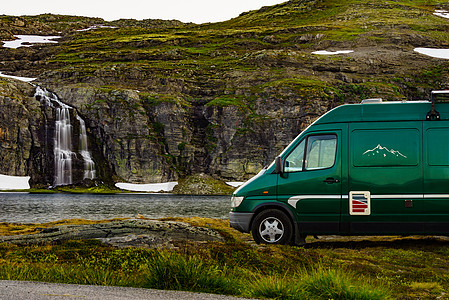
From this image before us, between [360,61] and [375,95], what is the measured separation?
26279 mm

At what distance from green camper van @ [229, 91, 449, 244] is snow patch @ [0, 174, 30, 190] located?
135805 mm

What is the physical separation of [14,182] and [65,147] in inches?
699

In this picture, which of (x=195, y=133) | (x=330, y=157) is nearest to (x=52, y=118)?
(x=195, y=133)

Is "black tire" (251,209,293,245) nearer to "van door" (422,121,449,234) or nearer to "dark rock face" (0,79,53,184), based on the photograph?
"van door" (422,121,449,234)

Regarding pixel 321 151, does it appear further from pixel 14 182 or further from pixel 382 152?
pixel 14 182

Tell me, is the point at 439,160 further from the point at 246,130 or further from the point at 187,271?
the point at 246,130

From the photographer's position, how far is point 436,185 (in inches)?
477

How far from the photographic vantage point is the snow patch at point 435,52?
596 feet

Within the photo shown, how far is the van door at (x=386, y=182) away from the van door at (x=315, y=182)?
1.13 feet

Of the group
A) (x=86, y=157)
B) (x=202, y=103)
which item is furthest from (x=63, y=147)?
(x=202, y=103)

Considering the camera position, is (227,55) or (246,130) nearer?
(246,130)

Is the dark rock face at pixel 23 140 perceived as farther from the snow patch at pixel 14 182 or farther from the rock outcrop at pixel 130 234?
the rock outcrop at pixel 130 234

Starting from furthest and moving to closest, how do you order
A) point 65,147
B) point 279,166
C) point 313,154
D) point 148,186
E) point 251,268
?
point 148,186 < point 65,147 < point 313,154 < point 279,166 < point 251,268

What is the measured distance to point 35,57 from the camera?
198875mm
